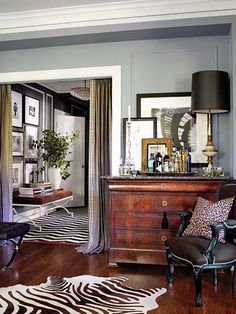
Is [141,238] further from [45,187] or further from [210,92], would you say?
[45,187]

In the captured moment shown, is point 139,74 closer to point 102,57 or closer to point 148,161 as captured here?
point 102,57

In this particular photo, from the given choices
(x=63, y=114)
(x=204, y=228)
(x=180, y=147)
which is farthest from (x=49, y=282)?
(x=63, y=114)

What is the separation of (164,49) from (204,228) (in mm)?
2239

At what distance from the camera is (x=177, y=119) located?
412 centimetres

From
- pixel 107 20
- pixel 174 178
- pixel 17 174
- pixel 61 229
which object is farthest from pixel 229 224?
pixel 17 174

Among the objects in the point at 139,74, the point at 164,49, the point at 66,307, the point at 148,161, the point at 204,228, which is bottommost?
the point at 66,307

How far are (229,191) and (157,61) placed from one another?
186 cm

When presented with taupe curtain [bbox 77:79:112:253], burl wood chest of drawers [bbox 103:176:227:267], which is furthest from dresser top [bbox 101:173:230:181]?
taupe curtain [bbox 77:79:112:253]

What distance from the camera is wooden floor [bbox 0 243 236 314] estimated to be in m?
2.73

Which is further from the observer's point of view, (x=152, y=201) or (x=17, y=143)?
(x=17, y=143)

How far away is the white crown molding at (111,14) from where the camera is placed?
12.1ft

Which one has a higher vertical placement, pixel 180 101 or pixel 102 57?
pixel 102 57

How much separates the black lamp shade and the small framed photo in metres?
3.69

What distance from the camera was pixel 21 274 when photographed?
3471 millimetres
